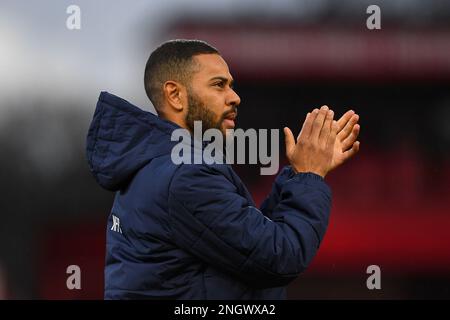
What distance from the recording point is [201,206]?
1168 millimetres

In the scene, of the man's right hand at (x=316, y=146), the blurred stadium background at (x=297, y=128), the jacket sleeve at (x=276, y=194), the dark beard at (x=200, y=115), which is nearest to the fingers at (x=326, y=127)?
the man's right hand at (x=316, y=146)

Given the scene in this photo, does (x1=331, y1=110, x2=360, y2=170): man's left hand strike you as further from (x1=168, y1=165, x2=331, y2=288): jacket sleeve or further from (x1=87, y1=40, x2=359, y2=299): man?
(x1=168, y1=165, x2=331, y2=288): jacket sleeve

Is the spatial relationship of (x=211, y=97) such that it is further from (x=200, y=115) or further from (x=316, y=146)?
(x=316, y=146)

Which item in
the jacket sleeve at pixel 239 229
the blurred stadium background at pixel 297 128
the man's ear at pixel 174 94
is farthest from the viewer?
the blurred stadium background at pixel 297 128

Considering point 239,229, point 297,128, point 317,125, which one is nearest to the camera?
point 239,229

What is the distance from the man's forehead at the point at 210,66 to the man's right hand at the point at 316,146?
201mm

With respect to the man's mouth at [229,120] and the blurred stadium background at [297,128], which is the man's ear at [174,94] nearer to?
the man's mouth at [229,120]

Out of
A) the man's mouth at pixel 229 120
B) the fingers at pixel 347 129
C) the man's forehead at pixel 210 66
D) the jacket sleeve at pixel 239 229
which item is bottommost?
the jacket sleeve at pixel 239 229

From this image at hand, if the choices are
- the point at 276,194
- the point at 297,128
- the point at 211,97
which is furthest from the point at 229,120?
the point at 297,128

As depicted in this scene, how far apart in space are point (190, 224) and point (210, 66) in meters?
0.37

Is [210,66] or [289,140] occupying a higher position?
[210,66]

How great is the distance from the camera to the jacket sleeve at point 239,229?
1.15 metres
